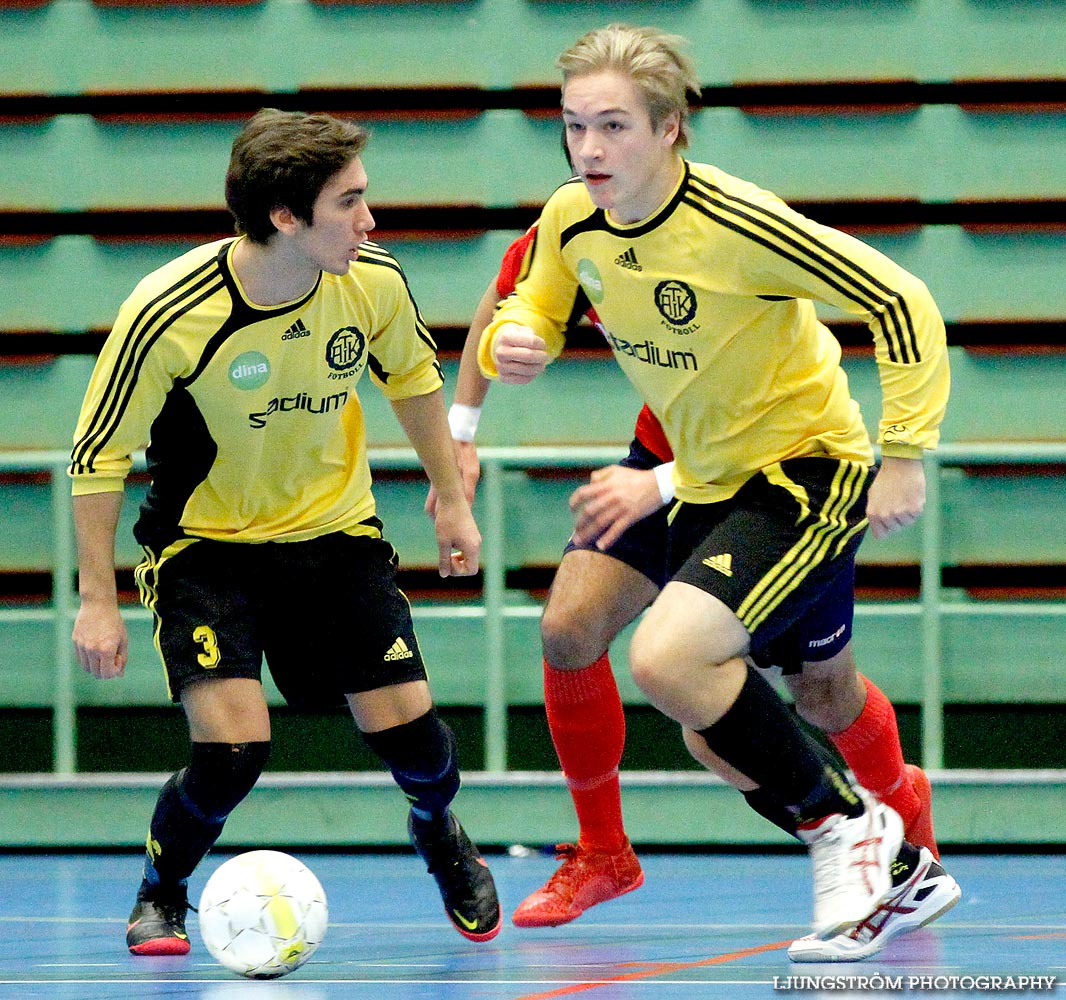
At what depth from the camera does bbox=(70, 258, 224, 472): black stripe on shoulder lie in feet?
11.7

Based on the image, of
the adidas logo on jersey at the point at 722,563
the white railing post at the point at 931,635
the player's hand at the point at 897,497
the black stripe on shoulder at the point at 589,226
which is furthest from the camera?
the white railing post at the point at 931,635

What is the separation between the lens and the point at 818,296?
134 inches

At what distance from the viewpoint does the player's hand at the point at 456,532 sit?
396cm

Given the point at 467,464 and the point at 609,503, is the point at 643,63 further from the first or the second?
the point at 467,464

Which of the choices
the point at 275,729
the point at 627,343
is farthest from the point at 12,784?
the point at 627,343

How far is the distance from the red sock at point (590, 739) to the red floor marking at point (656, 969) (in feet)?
1.50

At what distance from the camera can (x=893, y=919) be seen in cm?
364

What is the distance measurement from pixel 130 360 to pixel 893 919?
1875 mm

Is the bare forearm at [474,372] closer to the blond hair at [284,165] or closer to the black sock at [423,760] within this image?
the blond hair at [284,165]

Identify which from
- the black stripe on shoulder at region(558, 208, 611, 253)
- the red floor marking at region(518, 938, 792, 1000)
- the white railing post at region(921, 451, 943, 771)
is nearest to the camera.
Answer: the red floor marking at region(518, 938, 792, 1000)

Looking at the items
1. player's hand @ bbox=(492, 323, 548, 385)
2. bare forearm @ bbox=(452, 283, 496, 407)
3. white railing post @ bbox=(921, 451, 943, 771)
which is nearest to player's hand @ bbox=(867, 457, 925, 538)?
player's hand @ bbox=(492, 323, 548, 385)

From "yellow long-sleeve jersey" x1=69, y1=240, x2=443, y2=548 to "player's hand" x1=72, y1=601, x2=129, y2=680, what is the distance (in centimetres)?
24

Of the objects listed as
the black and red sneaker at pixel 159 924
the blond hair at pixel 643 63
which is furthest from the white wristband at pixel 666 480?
the black and red sneaker at pixel 159 924

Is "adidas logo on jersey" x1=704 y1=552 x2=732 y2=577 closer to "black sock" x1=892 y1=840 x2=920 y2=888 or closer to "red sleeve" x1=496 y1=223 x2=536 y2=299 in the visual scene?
"black sock" x1=892 y1=840 x2=920 y2=888
